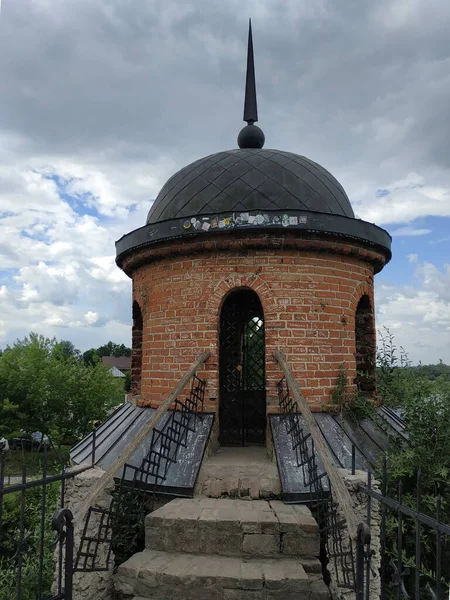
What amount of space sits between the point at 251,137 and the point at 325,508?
5310mm

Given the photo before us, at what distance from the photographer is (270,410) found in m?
5.16

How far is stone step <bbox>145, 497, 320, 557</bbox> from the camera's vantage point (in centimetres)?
364

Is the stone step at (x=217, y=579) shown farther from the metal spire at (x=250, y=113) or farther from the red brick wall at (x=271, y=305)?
the metal spire at (x=250, y=113)

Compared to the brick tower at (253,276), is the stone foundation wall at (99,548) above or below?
below

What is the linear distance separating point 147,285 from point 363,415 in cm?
307

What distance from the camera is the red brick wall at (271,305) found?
17.2 feet

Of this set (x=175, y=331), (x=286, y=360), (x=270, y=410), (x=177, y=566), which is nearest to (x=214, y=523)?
(x=177, y=566)

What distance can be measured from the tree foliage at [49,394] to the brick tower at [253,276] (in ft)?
50.0

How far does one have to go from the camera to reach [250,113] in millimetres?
7367

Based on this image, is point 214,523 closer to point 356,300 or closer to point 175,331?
point 175,331

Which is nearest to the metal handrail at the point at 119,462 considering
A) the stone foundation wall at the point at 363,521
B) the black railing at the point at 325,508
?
the black railing at the point at 325,508

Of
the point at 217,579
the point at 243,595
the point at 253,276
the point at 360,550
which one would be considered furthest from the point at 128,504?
the point at 253,276

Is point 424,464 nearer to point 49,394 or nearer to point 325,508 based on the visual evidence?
point 325,508

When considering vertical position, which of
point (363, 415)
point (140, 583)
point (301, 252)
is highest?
point (301, 252)
